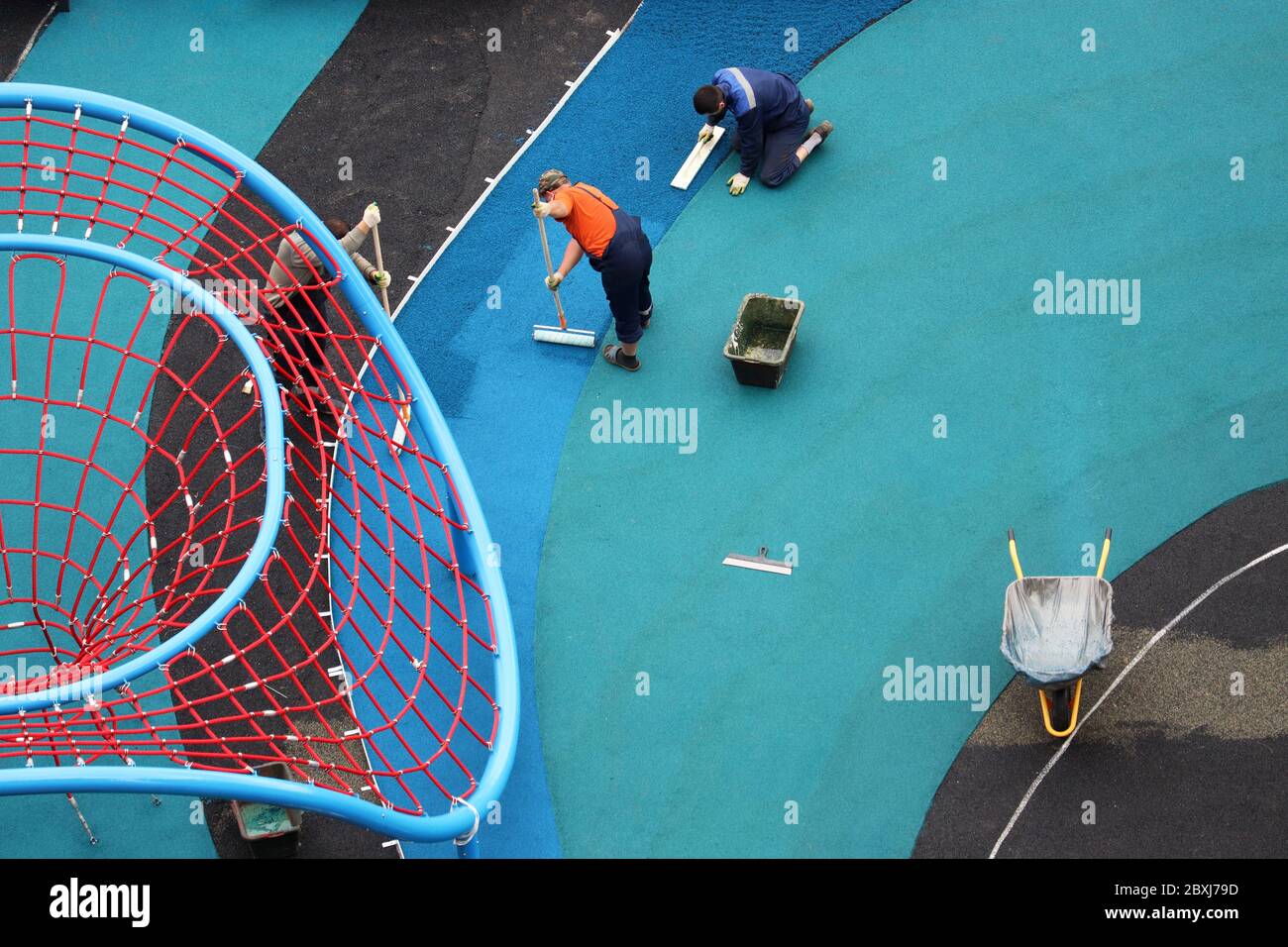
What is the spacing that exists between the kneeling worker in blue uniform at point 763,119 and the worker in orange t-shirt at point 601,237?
161cm

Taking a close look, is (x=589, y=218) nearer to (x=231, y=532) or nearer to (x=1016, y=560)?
(x=231, y=532)

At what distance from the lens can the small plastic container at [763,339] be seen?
12.2 meters

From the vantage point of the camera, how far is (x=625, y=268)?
1187cm

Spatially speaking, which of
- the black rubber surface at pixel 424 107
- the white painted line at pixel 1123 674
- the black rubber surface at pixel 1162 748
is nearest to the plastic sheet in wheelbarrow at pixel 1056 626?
the white painted line at pixel 1123 674

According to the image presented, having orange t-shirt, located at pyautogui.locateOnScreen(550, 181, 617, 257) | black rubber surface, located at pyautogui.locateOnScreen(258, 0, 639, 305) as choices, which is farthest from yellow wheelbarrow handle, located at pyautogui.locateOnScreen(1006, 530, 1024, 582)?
black rubber surface, located at pyautogui.locateOnScreen(258, 0, 639, 305)

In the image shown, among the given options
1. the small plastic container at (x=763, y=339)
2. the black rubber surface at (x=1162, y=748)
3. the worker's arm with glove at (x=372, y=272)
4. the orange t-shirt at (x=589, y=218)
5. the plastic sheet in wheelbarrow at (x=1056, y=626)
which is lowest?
the black rubber surface at (x=1162, y=748)

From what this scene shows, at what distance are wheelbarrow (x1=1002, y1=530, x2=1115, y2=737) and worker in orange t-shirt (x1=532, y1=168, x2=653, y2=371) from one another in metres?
3.67

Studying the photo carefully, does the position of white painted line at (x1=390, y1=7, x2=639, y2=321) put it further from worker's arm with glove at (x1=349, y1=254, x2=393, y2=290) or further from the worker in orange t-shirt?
the worker in orange t-shirt

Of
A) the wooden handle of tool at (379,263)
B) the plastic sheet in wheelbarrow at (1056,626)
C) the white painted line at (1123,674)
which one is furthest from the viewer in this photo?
the wooden handle of tool at (379,263)

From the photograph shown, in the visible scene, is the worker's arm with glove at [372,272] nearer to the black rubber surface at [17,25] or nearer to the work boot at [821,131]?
the work boot at [821,131]

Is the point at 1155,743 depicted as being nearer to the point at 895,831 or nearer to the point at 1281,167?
the point at 895,831

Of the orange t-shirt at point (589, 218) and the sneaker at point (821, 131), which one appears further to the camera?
the sneaker at point (821, 131)

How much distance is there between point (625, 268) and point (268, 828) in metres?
4.79

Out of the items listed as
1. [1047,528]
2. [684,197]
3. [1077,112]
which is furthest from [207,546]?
[1077,112]
